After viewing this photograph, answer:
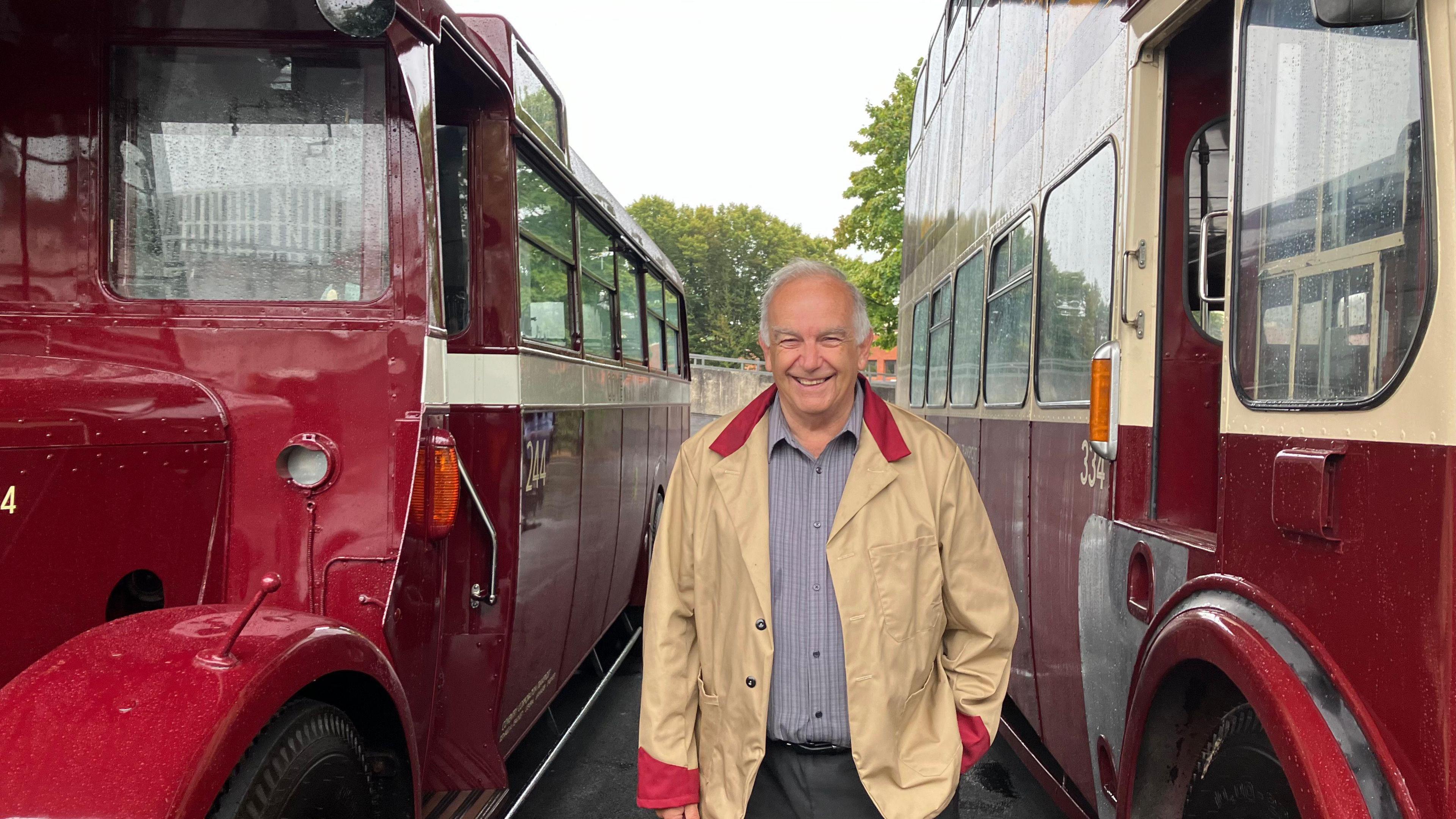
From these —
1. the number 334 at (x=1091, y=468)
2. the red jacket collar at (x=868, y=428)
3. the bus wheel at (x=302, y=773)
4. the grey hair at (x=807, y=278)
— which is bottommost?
the bus wheel at (x=302, y=773)

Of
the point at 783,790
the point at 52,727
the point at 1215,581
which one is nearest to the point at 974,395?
the point at 1215,581

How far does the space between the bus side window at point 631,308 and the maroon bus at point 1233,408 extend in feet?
7.62

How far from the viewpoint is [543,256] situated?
4.44 meters

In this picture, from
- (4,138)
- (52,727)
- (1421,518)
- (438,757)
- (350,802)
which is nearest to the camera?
(1421,518)

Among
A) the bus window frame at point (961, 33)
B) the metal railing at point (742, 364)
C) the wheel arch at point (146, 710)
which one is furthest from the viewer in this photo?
the metal railing at point (742, 364)

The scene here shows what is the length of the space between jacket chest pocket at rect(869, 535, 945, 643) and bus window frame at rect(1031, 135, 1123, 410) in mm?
1343

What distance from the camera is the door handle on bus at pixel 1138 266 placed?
3.24m

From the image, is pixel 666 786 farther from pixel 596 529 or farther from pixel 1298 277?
pixel 596 529

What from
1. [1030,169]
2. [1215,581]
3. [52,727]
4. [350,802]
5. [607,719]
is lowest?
[607,719]

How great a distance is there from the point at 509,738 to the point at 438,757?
18.7 inches

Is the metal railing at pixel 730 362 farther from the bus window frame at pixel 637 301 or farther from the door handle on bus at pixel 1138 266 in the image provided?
the door handle on bus at pixel 1138 266

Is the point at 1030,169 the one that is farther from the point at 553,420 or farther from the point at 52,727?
the point at 52,727

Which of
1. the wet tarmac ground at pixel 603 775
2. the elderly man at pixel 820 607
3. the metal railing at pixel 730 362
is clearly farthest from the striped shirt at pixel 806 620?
the metal railing at pixel 730 362

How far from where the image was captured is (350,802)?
2.66 m
